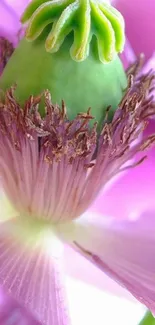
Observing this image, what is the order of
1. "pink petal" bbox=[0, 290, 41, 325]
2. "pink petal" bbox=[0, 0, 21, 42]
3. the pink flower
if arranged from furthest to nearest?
1. "pink petal" bbox=[0, 0, 21, 42]
2. the pink flower
3. "pink petal" bbox=[0, 290, 41, 325]

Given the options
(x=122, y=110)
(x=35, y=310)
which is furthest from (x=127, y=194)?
(x=35, y=310)

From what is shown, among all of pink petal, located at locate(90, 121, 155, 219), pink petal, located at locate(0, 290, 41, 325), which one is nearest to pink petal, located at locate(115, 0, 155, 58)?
pink petal, located at locate(90, 121, 155, 219)

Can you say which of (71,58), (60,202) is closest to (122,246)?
(60,202)

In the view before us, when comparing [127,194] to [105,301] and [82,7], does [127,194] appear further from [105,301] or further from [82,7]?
[82,7]

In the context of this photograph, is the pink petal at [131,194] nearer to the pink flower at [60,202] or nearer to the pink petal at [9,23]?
the pink flower at [60,202]

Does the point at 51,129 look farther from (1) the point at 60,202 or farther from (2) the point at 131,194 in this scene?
(2) the point at 131,194

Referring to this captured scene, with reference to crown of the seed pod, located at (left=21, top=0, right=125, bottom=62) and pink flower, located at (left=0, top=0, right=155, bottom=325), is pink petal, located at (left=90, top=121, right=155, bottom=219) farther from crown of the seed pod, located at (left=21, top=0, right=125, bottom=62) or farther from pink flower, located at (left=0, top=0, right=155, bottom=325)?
crown of the seed pod, located at (left=21, top=0, right=125, bottom=62)
